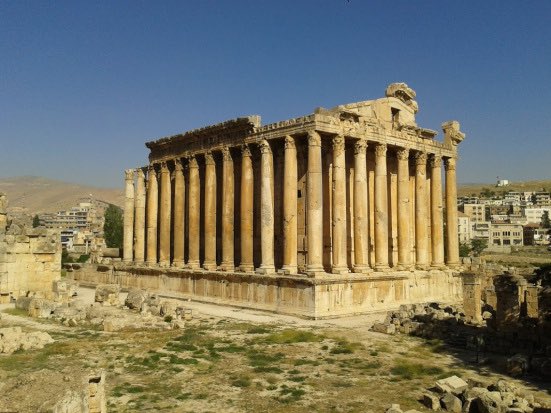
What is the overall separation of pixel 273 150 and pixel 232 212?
14.7 feet

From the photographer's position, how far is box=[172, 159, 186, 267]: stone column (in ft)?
111

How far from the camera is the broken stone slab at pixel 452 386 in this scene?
1131cm

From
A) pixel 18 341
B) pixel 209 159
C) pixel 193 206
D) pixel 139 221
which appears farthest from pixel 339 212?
pixel 139 221

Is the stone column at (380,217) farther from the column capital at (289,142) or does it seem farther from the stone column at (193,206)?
the stone column at (193,206)

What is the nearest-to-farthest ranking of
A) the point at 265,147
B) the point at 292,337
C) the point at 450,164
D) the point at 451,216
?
the point at 292,337 → the point at 265,147 → the point at 451,216 → the point at 450,164

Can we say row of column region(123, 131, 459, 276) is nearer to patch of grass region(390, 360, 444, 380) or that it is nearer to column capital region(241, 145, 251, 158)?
column capital region(241, 145, 251, 158)

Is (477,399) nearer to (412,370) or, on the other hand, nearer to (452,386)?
(452,386)

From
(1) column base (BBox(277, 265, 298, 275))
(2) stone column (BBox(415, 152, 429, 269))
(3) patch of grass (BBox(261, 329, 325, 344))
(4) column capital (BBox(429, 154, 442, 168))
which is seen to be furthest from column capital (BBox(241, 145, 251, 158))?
(3) patch of grass (BBox(261, 329, 325, 344))

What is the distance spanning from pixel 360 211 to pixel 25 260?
1778cm

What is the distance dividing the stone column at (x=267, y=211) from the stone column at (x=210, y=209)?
17.7ft

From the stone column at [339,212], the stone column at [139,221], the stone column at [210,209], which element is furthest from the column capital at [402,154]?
the stone column at [139,221]

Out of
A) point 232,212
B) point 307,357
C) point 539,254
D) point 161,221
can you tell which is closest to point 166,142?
point 161,221

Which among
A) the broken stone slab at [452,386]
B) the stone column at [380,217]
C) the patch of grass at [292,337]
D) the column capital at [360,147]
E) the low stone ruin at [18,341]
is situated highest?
the column capital at [360,147]

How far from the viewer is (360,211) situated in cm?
2630
